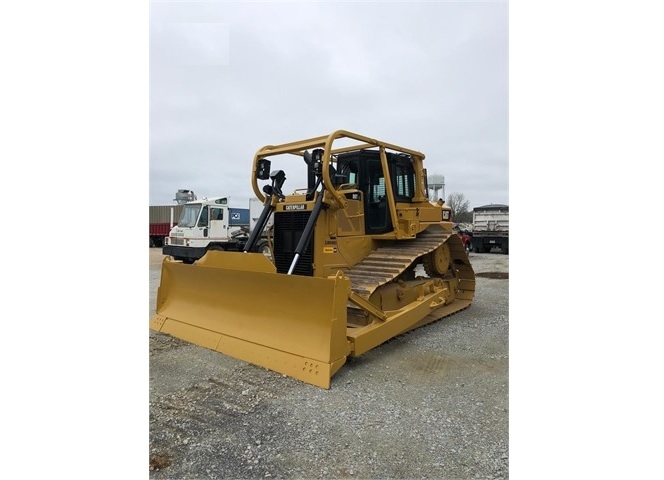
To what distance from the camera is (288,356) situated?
4391 millimetres

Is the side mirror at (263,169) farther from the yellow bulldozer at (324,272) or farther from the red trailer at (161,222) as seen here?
the red trailer at (161,222)

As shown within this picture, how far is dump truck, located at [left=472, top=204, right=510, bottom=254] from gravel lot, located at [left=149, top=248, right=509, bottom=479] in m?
17.4

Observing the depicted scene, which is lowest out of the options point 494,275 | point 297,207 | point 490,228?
point 494,275

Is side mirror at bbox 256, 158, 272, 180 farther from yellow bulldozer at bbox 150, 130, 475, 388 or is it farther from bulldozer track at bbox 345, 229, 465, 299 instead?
bulldozer track at bbox 345, 229, 465, 299

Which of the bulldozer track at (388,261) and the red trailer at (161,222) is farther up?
the red trailer at (161,222)

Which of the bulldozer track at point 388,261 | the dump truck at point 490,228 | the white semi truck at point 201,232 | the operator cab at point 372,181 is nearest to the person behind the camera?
the bulldozer track at point 388,261

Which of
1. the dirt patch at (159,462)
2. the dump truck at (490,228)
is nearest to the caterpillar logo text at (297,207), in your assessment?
the dirt patch at (159,462)

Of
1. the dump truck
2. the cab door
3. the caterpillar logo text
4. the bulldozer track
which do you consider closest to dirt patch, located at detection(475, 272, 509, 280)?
the bulldozer track

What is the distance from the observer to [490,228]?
72.1ft

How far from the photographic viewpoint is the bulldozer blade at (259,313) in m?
4.25

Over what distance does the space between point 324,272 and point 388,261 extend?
97 centimetres

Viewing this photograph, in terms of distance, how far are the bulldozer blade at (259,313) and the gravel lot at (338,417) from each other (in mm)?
193

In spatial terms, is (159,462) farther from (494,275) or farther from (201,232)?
(201,232)

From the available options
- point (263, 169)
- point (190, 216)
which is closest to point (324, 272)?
point (263, 169)
